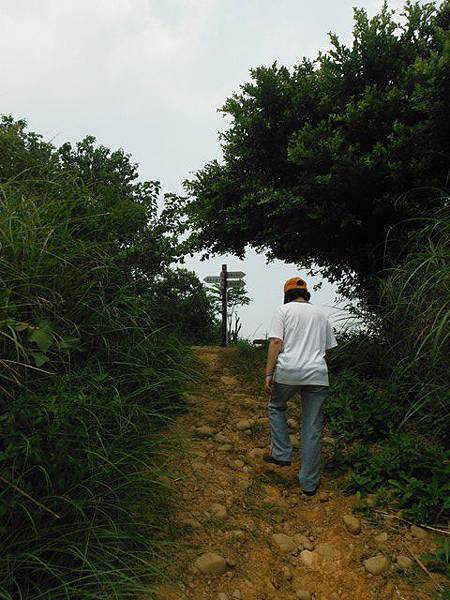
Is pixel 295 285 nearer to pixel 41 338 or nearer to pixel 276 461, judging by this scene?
pixel 276 461

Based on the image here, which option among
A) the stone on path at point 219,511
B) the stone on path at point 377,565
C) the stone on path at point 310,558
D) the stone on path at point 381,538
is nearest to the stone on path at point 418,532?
the stone on path at point 381,538

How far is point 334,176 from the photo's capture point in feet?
26.5

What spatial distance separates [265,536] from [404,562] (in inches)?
39.7

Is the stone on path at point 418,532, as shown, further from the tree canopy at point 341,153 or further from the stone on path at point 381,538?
the tree canopy at point 341,153

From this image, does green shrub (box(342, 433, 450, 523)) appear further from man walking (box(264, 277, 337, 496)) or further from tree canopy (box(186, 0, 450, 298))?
tree canopy (box(186, 0, 450, 298))

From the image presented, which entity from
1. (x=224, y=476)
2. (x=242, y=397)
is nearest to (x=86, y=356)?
(x=224, y=476)

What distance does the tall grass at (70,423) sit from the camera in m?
3.04

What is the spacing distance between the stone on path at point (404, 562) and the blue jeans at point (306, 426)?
1.03 m

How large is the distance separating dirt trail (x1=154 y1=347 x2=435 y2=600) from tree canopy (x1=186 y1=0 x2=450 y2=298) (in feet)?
13.8

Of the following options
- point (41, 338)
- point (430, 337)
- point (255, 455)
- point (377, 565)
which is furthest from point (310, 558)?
point (41, 338)

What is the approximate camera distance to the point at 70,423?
365cm

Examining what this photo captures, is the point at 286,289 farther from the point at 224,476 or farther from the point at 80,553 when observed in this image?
the point at 80,553

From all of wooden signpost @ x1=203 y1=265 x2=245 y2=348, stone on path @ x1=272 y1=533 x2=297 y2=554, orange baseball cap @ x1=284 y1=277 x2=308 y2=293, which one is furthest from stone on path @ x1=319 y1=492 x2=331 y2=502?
wooden signpost @ x1=203 y1=265 x2=245 y2=348

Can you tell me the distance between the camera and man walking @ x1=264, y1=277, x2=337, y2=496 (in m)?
4.82
